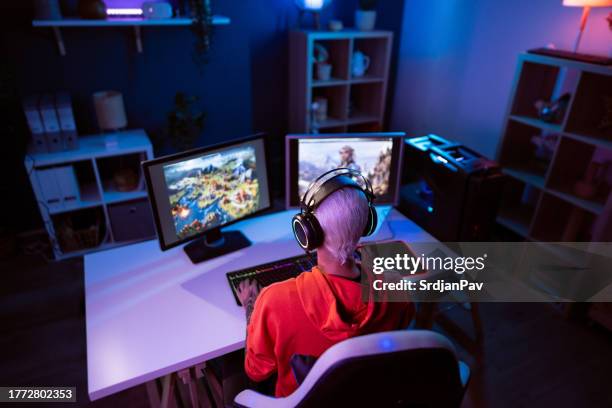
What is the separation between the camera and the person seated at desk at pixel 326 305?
3.66 ft

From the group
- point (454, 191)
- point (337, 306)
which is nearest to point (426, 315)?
point (454, 191)

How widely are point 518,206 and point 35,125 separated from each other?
10.8 ft

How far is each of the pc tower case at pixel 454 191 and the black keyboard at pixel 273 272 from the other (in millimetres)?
846

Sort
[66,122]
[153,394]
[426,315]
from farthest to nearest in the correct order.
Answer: [66,122]
[426,315]
[153,394]

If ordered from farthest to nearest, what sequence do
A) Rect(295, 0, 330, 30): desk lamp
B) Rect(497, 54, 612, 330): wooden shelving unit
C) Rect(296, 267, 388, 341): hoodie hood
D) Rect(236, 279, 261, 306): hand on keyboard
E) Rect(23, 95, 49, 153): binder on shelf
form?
Rect(295, 0, 330, 30): desk lamp < Rect(23, 95, 49, 153): binder on shelf < Rect(497, 54, 612, 330): wooden shelving unit < Rect(236, 279, 261, 306): hand on keyboard < Rect(296, 267, 388, 341): hoodie hood

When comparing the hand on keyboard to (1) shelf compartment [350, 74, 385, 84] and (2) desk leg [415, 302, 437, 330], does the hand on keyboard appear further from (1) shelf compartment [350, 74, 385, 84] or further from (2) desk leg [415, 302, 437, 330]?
(1) shelf compartment [350, 74, 385, 84]

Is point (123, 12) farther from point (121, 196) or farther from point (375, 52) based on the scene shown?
point (375, 52)

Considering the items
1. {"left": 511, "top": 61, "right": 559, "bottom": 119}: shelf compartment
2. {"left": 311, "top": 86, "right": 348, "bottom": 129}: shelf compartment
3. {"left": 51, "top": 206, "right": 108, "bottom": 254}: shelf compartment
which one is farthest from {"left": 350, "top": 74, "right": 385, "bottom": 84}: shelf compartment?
{"left": 51, "top": 206, "right": 108, "bottom": 254}: shelf compartment

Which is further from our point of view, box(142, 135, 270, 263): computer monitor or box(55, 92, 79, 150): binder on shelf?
box(55, 92, 79, 150): binder on shelf

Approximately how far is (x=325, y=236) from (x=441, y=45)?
2.95 metres

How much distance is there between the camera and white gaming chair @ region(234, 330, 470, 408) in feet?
2.86

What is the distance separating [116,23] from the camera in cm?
268

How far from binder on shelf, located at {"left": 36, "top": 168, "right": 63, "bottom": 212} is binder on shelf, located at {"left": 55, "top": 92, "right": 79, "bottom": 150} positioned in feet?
0.68

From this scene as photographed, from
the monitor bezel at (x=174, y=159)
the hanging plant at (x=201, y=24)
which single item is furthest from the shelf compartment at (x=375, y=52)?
the monitor bezel at (x=174, y=159)
